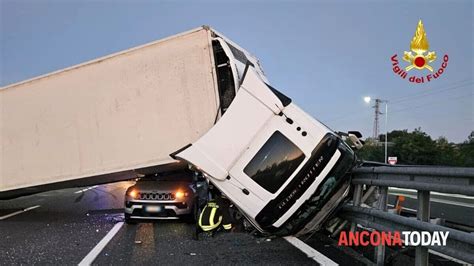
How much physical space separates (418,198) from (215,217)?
4.01 metres

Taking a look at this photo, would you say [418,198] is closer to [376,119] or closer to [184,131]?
[184,131]

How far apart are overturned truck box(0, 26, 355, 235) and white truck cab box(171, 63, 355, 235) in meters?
0.01

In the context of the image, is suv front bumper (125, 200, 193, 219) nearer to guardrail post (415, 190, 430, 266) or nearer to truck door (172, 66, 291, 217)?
truck door (172, 66, 291, 217)

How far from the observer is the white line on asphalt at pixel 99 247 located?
234 inches

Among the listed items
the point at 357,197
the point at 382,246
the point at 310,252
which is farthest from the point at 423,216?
the point at 310,252

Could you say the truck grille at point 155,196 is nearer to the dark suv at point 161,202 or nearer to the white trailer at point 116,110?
the dark suv at point 161,202

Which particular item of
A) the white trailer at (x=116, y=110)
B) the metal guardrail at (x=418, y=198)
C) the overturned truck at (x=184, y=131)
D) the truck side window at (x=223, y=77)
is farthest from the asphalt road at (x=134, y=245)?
the truck side window at (x=223, y=77)

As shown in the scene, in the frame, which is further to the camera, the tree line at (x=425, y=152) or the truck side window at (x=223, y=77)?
the tree line at (x=425, y=152)

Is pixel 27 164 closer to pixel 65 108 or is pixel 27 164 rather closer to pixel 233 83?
pixel 65 108

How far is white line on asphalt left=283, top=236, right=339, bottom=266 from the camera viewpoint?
18.6 feet

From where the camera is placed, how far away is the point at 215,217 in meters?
7.76

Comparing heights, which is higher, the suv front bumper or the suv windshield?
the suv windshield

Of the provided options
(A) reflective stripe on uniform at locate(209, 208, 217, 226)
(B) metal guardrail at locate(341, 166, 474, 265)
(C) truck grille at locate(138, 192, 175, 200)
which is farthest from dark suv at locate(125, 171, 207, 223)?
(B) metal guardrail at locate(341, 166, 474, 265)

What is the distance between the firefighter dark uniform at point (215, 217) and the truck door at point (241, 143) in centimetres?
157
